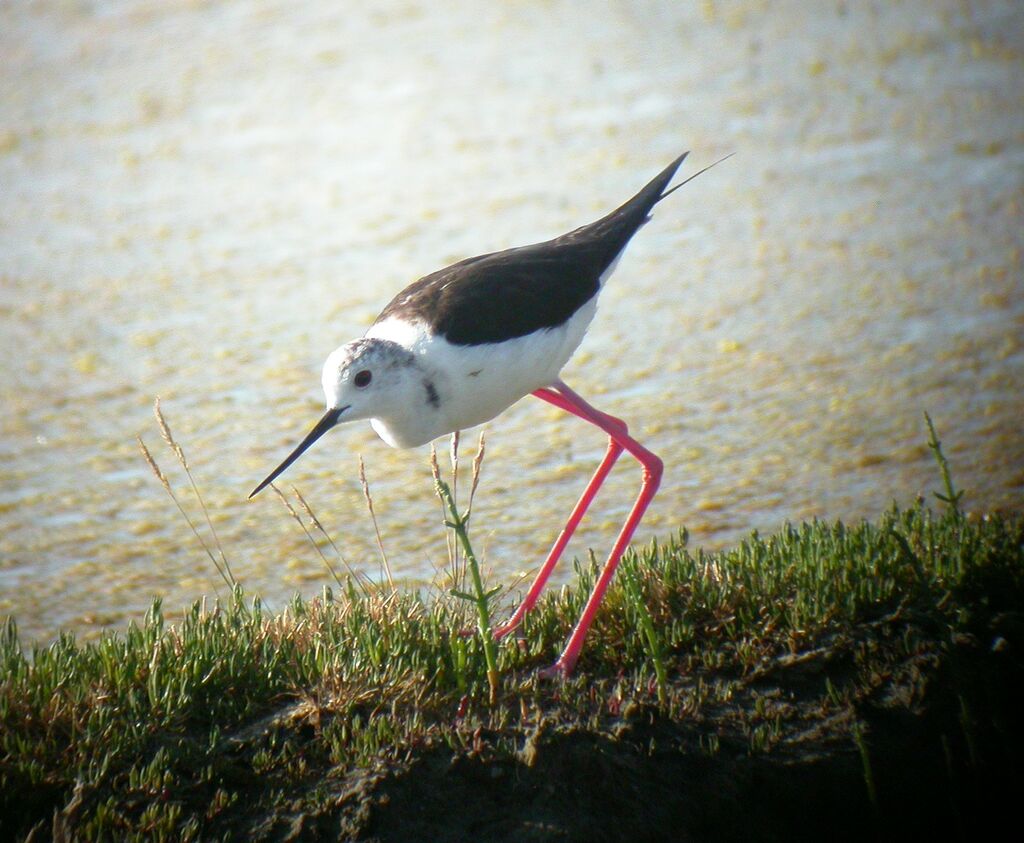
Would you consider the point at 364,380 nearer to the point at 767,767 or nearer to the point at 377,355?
the point at 377,355

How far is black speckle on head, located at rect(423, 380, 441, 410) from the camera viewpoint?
3717mm

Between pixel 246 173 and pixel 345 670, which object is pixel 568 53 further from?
pixel 345 670

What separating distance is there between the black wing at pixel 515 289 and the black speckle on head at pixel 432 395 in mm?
135

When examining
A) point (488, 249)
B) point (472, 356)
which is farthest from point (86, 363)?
point (472, 356)

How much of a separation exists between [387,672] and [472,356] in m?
0.89

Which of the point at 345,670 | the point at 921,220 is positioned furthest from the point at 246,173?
the point at 345,670

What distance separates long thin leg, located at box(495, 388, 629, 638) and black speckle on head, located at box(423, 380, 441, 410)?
55 cm

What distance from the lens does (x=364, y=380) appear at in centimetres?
368

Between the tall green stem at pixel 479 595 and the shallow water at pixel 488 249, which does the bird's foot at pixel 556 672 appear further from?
the shallow water at pixel 488 249

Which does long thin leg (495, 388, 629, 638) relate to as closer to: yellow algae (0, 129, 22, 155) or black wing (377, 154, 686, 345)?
black wing (377, 154, 686, 345)

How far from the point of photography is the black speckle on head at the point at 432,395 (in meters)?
3.72

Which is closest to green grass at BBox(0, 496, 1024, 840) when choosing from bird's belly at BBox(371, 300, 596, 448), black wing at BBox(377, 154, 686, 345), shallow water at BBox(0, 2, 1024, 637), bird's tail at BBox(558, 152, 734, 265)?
bird's belly at BBox(371, 300, 596, 448)

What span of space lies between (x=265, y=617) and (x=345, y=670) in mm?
761

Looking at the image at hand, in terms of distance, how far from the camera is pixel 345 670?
11.2 ft
